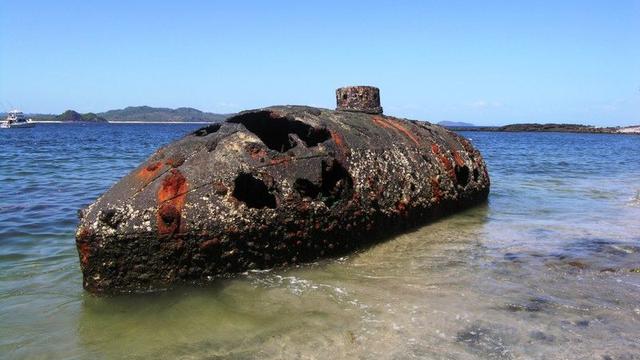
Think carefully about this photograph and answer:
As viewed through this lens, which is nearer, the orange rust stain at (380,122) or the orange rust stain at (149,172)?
the orange rust stain at (149,172)

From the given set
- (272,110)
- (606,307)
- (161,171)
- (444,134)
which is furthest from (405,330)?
(444,134)

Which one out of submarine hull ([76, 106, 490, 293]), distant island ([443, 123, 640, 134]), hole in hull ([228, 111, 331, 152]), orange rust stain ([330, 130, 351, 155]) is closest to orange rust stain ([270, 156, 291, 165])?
submarine hull ([76, 106, 490, 293])

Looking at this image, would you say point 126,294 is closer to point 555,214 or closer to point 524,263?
point 524,263

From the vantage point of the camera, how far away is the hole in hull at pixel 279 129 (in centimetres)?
513

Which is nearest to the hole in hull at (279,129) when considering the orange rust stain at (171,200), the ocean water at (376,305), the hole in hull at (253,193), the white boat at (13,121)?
the hole in hull at (253,193)

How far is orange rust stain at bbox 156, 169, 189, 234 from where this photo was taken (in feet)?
12.6

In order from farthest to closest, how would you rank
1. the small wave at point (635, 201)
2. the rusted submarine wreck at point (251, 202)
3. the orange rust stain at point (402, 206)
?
the small wave at point (635, 201) → the orange rust stain at point (402, 206) → the rusted submarine wreck at point (251, 202)

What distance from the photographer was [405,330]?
325cm

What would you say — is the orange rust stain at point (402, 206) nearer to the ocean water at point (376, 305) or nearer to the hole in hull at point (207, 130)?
the ocean water at point (376, 305)

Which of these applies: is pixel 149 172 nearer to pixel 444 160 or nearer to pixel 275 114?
pixel 275 114

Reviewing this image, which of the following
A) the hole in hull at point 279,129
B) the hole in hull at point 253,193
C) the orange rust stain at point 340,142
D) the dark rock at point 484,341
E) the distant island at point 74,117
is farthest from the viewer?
the distant island at point 74,117

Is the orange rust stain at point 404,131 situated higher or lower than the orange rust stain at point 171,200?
higher

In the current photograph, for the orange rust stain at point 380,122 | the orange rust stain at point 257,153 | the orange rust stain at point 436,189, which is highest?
the orange rust stain at point 380,122

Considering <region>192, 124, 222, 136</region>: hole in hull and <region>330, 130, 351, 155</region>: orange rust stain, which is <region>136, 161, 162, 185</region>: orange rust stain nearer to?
<region>192, 124, 222, 136</region>: hole in hull
